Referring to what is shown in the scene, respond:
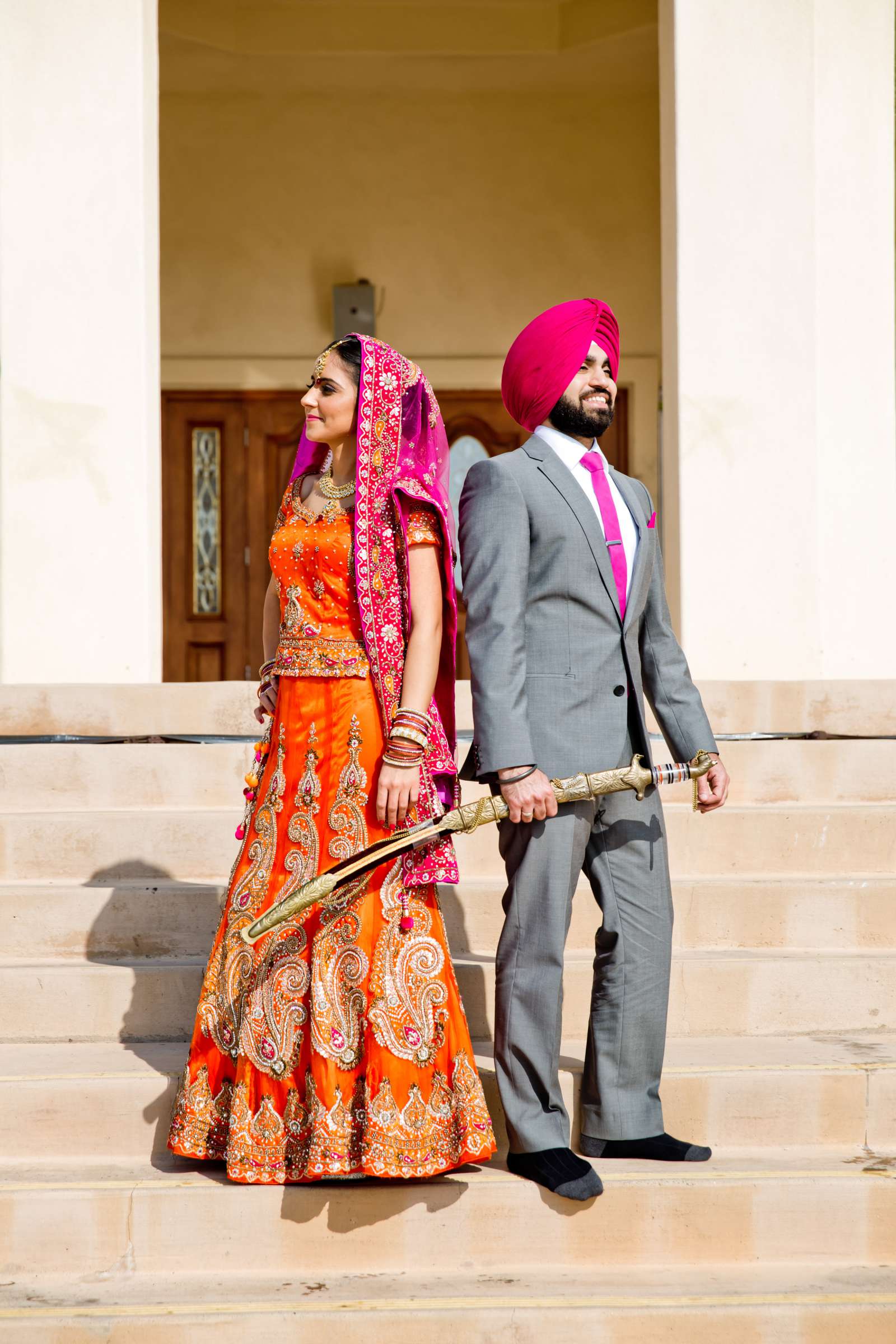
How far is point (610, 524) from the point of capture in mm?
2908

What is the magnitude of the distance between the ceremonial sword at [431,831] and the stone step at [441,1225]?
564 mm

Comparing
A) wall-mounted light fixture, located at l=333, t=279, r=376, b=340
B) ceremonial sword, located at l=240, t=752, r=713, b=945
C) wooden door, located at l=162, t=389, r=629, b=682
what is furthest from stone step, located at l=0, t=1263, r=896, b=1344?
wall-mounted light fixture, located at l=333, t=279, r=376, b=340

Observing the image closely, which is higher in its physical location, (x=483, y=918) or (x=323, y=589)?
(x=323, y=589)

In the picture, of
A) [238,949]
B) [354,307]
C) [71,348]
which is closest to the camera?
[238,949]

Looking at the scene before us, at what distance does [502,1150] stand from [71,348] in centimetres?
375

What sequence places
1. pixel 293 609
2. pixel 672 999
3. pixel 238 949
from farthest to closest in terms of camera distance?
1. pixel 672 999
2. pixel 293 609
3. pixel 238 949

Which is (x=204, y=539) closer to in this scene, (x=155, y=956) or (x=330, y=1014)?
(x=155, y=956)

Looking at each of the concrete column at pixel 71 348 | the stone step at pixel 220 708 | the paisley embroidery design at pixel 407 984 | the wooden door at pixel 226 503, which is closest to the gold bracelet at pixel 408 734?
the paisley embroidery design at pixel 407 984

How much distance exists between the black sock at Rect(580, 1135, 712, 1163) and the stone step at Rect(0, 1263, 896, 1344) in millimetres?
263

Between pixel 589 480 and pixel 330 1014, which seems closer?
pixel 330 1014

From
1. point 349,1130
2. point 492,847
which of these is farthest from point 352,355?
point 492,847

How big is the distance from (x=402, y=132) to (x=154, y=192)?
278 centimetres

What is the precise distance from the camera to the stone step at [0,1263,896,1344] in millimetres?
2518

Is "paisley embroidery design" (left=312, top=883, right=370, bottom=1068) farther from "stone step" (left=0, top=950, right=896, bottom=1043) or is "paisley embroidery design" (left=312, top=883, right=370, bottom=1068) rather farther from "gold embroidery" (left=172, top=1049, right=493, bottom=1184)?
"stone step" (left=0, top=950, right=896, bottom=1043)
